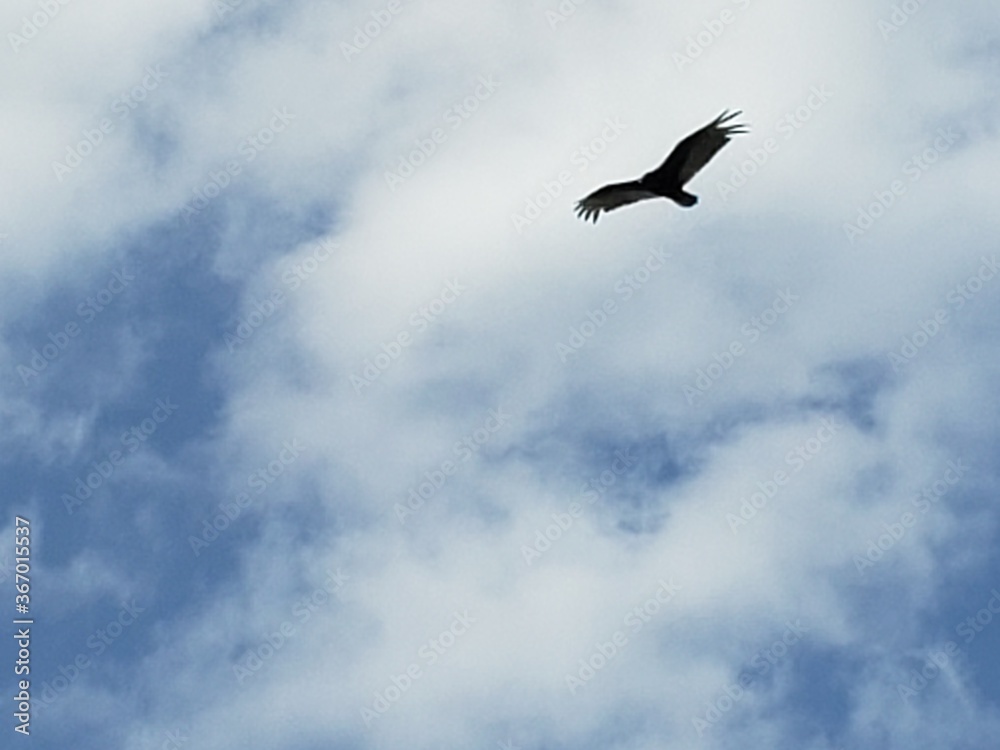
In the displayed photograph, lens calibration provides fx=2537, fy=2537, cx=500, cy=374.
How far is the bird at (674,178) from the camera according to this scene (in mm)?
78375

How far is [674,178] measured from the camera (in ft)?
259

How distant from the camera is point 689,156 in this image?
7862 centimetres

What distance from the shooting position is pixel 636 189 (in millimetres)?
79500

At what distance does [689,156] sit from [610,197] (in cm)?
287

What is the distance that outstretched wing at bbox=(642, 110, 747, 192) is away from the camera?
78312mm

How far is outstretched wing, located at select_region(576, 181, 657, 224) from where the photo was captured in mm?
79375

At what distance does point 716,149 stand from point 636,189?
2801mm

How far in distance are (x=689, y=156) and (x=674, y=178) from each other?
827 millimetres

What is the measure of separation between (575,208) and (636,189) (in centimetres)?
201

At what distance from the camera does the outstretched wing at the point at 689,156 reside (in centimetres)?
7831

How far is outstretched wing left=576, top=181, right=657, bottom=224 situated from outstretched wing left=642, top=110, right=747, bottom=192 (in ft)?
1.82

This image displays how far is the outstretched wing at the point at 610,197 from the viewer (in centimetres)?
7938

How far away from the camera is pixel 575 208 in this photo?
79.8m

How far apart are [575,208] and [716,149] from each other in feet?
15.7
